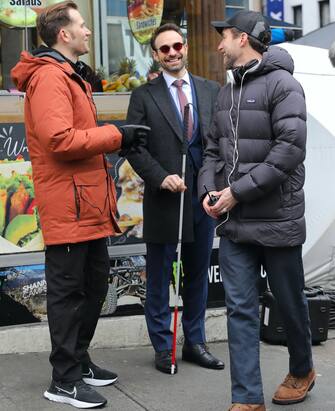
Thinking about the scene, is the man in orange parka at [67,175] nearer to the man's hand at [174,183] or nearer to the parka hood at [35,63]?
the parka hood at [35,63]

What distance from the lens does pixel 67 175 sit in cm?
412

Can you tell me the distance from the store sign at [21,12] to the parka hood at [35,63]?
125 cm

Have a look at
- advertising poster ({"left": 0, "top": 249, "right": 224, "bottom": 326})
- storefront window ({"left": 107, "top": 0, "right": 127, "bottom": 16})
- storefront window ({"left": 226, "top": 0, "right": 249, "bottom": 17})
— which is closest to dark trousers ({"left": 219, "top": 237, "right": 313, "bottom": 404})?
advertising poster ({"left": 0, "top": 249, "right": 224, "bottom": 326})

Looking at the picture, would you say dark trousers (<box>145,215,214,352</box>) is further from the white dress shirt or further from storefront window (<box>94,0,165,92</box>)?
storefront window (<box>94,0,165,92</box>)

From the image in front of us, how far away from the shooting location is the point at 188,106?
4785mm

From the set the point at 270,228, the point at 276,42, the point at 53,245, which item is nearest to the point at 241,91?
the point at 270,228

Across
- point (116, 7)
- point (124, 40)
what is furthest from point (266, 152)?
point (116, 7)

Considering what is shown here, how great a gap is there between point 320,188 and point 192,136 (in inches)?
79.5

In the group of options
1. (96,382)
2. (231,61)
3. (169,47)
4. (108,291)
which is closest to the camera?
(231,61)

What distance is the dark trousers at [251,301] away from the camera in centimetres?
396

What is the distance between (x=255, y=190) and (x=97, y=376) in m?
1.52

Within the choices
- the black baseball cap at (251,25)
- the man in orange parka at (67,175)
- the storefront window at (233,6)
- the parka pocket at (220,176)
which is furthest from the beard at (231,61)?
the storefront window at (233,6)

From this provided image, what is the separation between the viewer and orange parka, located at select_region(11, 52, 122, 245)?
4.00 m

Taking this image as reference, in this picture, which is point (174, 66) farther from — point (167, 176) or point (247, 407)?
point (247, 407)
